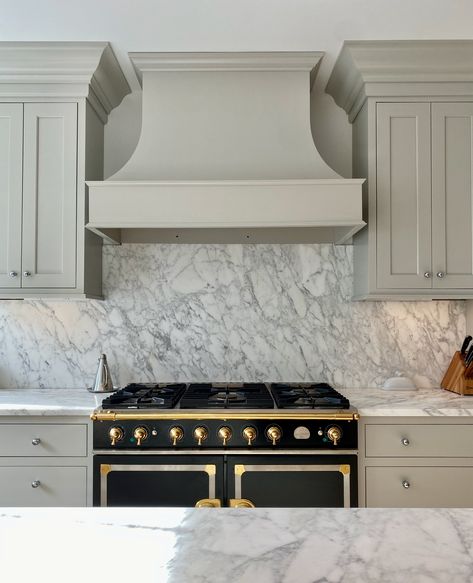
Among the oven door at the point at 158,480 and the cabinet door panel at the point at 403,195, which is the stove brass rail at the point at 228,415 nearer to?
the oven door at the point at 158,480

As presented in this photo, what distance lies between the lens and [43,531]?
77cm

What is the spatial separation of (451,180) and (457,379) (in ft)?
3.34

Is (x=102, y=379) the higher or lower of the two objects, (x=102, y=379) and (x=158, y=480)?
the higher

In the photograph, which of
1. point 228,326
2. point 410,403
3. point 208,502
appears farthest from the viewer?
point 228,326

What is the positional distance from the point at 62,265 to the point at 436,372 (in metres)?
2.09

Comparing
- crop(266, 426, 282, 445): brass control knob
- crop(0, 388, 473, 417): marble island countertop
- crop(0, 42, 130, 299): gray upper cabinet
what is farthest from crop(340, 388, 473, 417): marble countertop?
crop(0, 42, 130, 299): gray upper cabinet

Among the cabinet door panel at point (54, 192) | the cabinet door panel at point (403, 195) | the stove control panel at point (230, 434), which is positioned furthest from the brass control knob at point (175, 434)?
the cabinet door panel at point (403, 195)

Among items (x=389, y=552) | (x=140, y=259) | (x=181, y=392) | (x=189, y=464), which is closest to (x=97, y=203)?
(x=140, y=259)

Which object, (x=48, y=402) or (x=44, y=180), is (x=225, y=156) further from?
(x=48, y=402)

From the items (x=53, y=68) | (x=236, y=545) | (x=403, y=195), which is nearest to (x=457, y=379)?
(x=403, y=195)

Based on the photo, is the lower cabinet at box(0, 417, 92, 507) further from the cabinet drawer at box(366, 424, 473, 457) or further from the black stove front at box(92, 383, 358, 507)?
the cabinet drawer at box(366, 424, 473, 457)

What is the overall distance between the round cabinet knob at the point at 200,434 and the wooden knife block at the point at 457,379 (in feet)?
4.44

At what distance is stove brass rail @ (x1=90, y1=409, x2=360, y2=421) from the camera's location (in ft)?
6.72

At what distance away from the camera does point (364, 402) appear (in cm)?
226
